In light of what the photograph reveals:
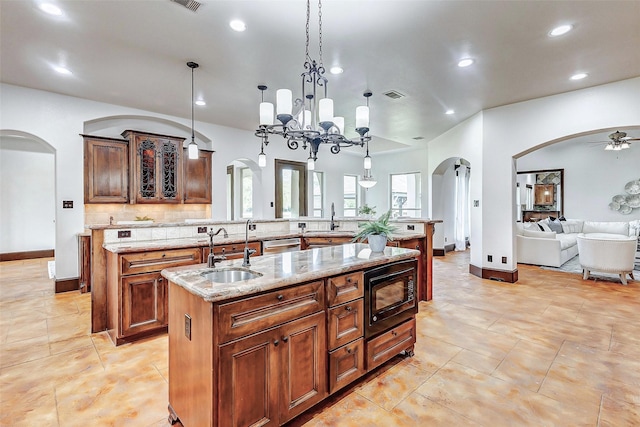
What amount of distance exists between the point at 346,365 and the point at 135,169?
460 cm

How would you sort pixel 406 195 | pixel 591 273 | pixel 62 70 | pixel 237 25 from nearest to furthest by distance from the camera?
pixel 237 25
pixel 62 70
pixel 591 273
pixel 406 195

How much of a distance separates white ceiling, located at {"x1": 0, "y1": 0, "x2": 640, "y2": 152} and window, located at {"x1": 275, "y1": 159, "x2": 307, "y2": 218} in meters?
2.71

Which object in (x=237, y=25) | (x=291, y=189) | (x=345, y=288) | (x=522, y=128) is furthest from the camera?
(x=291, y=189)

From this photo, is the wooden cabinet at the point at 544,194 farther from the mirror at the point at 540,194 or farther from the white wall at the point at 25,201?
the white wall at the point at 25,201

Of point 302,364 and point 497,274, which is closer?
point 302,364

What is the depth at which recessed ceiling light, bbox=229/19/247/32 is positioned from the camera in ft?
8.59

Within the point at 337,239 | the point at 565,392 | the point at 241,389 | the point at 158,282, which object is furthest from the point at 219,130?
the point at 565,392

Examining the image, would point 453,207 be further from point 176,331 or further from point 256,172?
point 176,331

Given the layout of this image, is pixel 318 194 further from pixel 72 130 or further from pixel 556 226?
pixel 556 226

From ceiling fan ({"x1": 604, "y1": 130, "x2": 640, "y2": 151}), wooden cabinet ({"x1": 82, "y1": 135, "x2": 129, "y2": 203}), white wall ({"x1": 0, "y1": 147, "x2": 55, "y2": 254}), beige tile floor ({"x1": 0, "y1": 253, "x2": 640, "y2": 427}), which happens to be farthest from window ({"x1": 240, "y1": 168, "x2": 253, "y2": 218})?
ceiling fan ({"x1": 604, "y1": 130, "x2": 640, "y2": 151})

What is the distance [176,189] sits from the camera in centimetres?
530

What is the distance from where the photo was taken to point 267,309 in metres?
1.54

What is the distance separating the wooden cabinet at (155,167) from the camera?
487 centimetres

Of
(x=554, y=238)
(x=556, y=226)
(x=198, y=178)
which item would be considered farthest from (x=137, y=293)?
(x=556, y=226)
